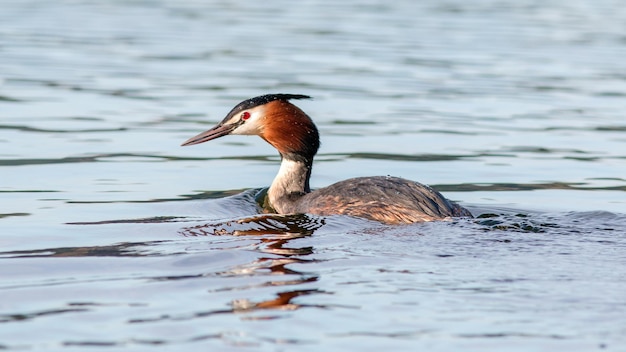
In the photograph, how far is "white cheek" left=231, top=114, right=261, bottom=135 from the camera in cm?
938

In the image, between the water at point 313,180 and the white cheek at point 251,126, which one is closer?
the water at point 313,180

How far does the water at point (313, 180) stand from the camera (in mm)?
5660

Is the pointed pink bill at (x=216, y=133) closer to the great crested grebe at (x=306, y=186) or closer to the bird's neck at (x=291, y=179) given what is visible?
the great crested grebe at (x=306, y=186)

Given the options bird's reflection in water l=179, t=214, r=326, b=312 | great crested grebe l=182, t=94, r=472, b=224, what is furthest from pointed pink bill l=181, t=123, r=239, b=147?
bird's reflection in water l=179, t=214, r=326, b=312

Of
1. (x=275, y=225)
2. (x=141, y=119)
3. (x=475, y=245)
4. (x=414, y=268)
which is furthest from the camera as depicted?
(x=141, y=119)

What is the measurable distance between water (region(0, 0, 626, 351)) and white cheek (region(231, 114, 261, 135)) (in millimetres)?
555

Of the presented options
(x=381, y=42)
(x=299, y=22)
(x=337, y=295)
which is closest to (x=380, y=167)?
(x=337, y=295)

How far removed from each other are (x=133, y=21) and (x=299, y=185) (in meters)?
13.7

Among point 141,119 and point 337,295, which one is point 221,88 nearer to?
point 141,119

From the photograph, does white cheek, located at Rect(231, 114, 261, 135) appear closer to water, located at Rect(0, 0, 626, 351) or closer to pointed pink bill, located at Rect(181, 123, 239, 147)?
pointed pink bill, located at Rect(181, 123, 239, 147)

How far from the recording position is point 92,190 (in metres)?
10.0

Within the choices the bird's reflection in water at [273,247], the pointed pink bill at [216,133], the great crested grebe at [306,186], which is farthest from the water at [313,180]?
the pointed pink bill at [216,133]

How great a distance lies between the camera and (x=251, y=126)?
940 cm

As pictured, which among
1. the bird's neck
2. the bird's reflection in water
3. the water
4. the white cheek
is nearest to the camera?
Answer: the water
